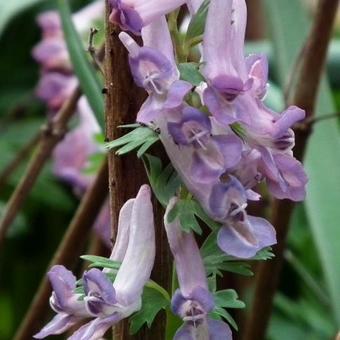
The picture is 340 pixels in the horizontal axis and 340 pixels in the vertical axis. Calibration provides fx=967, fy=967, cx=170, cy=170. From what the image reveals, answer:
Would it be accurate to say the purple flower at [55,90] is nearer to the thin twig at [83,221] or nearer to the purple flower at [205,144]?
the thin twig at [83,221]

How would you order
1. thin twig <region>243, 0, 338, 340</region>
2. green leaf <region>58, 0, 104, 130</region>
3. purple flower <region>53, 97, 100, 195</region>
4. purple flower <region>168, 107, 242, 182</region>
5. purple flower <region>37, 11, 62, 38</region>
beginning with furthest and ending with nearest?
purple flower <region>37, 11, 62, 38</region> → purple flower <region>53, 97, 100, 195</region> → thin twig <region>243, 0, 338, 340</region> → green leaf <region>58, 0, 104, 130</region> → purple flower <region>168, 107, 242, 182</region>

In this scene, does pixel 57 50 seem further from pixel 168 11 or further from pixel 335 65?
pixel 168 11

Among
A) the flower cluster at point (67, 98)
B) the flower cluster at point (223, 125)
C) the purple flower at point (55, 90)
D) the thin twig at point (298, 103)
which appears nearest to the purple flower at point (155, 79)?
the flower cluster at point (223, 125)

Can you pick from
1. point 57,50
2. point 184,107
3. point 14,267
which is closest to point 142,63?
point 184,107

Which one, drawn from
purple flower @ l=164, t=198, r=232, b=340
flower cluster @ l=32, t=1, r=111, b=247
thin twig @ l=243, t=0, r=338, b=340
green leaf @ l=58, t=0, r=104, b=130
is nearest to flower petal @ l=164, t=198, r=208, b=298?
purple flower @ l=164, t=198, r=232, b=340

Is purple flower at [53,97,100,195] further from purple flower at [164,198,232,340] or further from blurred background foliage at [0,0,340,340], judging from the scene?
purple flower at [164,198,232,340]

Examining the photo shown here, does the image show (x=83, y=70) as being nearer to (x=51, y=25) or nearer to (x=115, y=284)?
(x=115, y=284)
